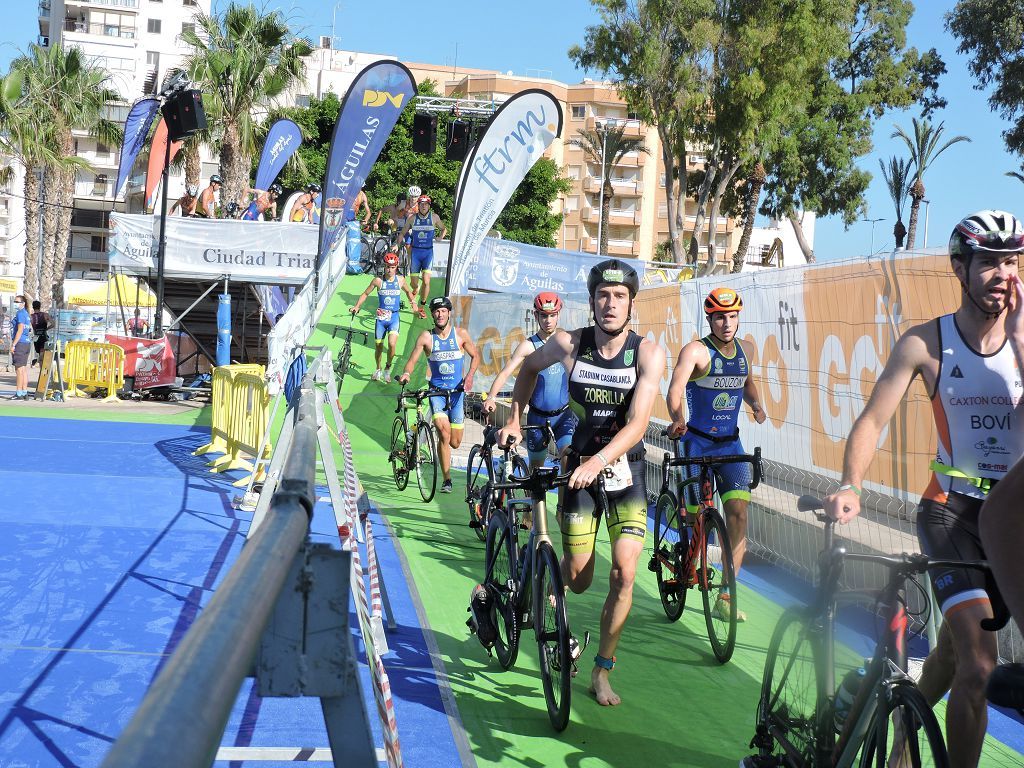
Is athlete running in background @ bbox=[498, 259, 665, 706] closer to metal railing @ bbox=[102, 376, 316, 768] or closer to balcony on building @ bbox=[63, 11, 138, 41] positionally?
metal railing @ bbox=[102, 376, 316, 768]

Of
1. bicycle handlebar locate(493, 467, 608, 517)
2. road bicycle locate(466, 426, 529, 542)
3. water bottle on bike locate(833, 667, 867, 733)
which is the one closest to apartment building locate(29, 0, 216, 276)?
road bicycle locate(466, 426, 529, 542)

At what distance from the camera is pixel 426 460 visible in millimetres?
11938

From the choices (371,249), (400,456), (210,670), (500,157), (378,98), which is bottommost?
(400,456)

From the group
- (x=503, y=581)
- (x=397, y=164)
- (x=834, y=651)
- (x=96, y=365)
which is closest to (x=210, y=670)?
(x=834, y=651)

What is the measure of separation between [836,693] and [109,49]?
98.4 metres

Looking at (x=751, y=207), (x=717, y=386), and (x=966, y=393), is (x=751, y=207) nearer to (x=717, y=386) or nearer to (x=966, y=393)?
(x=717, y=386)

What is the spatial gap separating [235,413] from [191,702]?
12.4 metres

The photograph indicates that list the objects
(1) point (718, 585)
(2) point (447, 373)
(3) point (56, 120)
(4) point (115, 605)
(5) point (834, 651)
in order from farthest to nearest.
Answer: (3) point (56, 120) → (2) point (447, 373) → (4) point (115, 605) → (1) point (718, 585) → (5) point (834, 651)

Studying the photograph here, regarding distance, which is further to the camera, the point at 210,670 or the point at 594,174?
the point at 594,174

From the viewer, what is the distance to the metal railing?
2.40ft

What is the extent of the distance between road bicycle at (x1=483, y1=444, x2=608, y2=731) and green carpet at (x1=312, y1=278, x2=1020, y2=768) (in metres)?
0.20

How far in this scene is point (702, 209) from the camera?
111ft

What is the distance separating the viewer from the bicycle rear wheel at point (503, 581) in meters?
5.61

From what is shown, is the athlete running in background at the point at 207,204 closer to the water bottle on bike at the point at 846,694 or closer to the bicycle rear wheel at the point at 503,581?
the bicycle rear wheel at the point at 503,581
